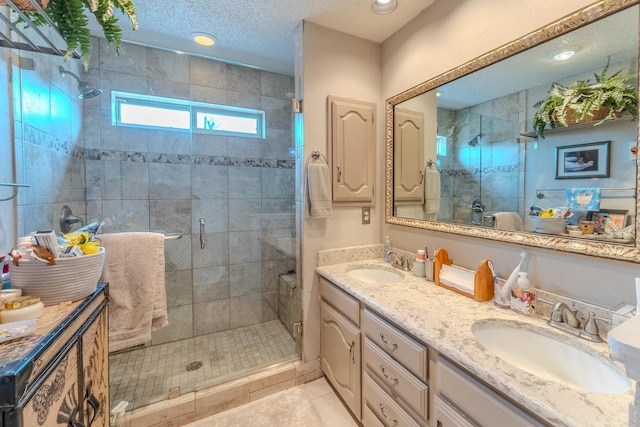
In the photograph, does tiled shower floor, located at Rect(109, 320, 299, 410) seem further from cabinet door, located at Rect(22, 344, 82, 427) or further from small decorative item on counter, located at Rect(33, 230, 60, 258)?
small decorative item on counter, located at Rect(33, 230, 60, 258)

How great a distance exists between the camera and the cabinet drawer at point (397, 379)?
102 cm

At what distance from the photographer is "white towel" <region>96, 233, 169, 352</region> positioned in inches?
55.5

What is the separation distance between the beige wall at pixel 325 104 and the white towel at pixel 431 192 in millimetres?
385

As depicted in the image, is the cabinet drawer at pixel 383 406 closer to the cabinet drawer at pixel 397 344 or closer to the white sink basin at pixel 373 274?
the cabinet drawer at pixel 397 344

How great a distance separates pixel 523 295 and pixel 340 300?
88 centimetres

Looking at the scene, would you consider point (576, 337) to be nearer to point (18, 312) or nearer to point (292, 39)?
point (18, 312)

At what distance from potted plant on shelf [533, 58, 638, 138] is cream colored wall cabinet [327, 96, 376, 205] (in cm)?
98

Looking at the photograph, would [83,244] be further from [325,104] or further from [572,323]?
[572,323]

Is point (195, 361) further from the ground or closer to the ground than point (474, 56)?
closer to the ground

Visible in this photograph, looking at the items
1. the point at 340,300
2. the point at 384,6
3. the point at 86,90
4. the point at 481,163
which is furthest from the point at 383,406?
the point at 86,90

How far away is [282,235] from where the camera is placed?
2312mm

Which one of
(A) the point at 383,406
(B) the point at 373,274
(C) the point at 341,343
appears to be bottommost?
(A) the point at 383,406

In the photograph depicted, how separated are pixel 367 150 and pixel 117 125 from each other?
191cm

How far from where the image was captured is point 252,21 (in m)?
1.71
